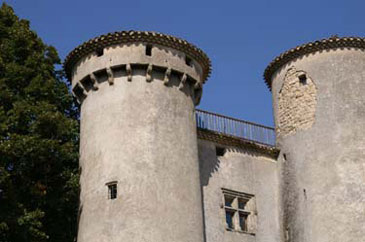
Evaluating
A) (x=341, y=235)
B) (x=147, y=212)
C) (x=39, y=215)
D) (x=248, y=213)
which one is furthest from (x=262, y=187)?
(x=39, y=215)

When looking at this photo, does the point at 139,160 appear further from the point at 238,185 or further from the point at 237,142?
the point at 237,142

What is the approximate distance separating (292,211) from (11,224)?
11.1 m

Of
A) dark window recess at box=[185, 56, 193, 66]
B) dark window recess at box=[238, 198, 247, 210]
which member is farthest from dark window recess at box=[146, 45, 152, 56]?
dark window recess at box=[238, 198, 247, 210]

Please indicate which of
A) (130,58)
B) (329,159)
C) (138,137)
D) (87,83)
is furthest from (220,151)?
(87,83)

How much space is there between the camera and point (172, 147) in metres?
26.0

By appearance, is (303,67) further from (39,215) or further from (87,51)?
(39,215)

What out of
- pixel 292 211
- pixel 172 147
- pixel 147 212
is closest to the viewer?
pixel 147 212

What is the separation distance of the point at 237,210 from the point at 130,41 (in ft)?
25.6

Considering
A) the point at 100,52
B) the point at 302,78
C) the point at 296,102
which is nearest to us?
the point at 100,52

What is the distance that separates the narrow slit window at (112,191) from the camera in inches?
983

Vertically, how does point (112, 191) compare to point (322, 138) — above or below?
below

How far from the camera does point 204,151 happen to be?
29.2 metres

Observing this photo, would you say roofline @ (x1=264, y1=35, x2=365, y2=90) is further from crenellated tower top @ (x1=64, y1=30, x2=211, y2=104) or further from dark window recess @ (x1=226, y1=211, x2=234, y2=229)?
dark window recess @ (x1=226, y1=211, x2=234, y2=229)

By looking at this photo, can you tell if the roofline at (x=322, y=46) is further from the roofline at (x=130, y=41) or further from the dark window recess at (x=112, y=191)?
the dark window recess at (x=112, y=191)
